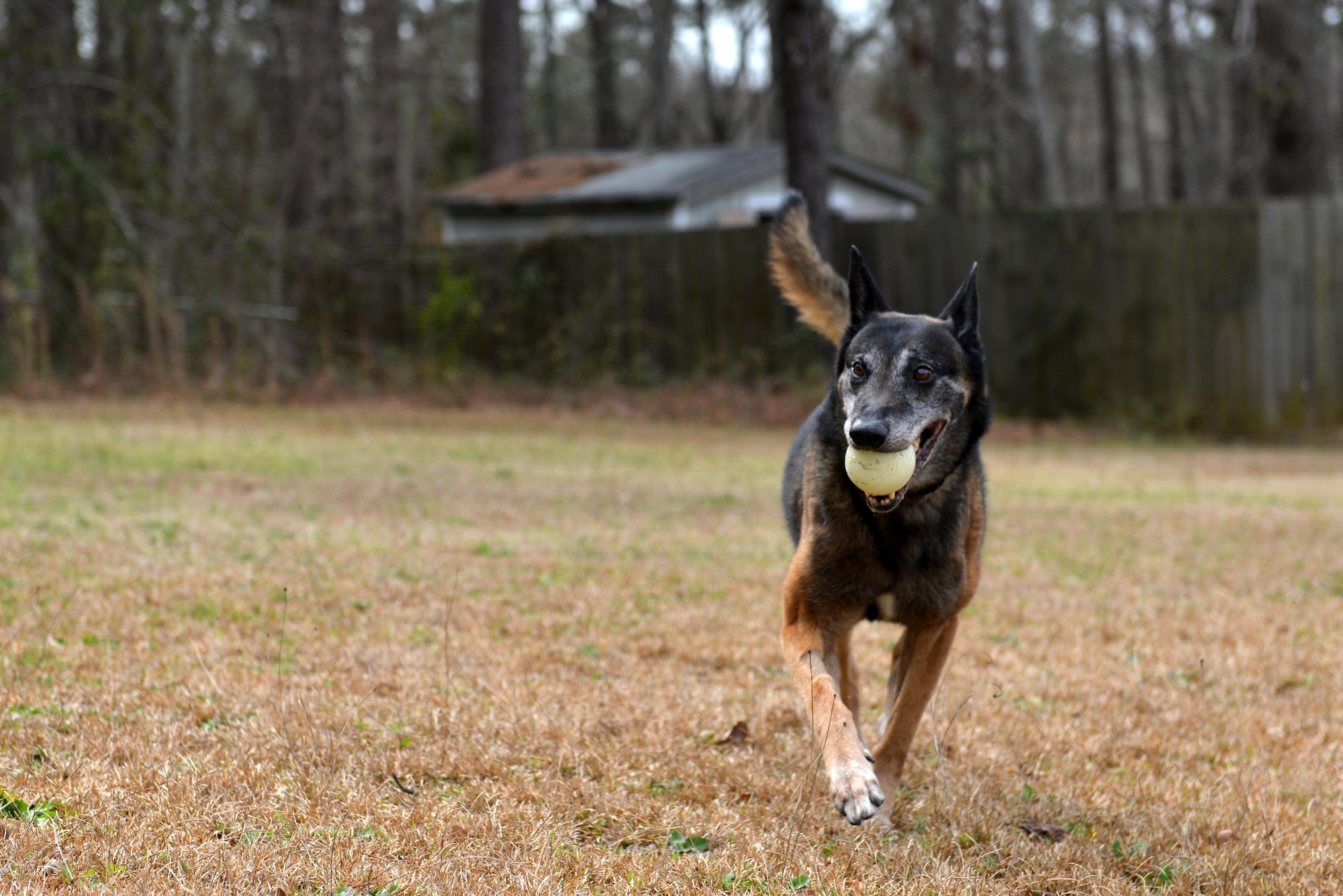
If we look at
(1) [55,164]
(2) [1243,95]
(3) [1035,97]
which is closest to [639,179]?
(3) [1035,97]

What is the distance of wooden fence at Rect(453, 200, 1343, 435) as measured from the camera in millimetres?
15508

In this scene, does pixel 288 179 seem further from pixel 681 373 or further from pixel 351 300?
pixel 681 373

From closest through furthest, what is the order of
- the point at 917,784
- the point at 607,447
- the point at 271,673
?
the point at 917,784
the point at 271,673
the point at 607,447

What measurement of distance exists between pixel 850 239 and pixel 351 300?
7770mm

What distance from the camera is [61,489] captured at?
29.4 feet

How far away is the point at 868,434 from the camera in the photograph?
3.52 meters

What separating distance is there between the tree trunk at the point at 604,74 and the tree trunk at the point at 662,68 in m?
1.08

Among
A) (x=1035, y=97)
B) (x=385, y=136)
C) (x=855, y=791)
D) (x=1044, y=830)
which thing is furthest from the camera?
(x=385, y=136)

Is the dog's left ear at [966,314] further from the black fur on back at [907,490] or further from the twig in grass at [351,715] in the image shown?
the twig in grass at [351,715]

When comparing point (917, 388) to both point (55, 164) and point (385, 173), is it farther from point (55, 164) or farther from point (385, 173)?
point (385, 173)

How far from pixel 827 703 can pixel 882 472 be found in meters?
0.65


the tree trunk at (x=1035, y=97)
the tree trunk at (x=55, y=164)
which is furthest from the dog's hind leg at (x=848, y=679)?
the tree trunk at (x=1035, y=97)

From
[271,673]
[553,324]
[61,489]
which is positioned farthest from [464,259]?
[271,673]

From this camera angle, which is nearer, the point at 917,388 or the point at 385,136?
the point at 917,388
